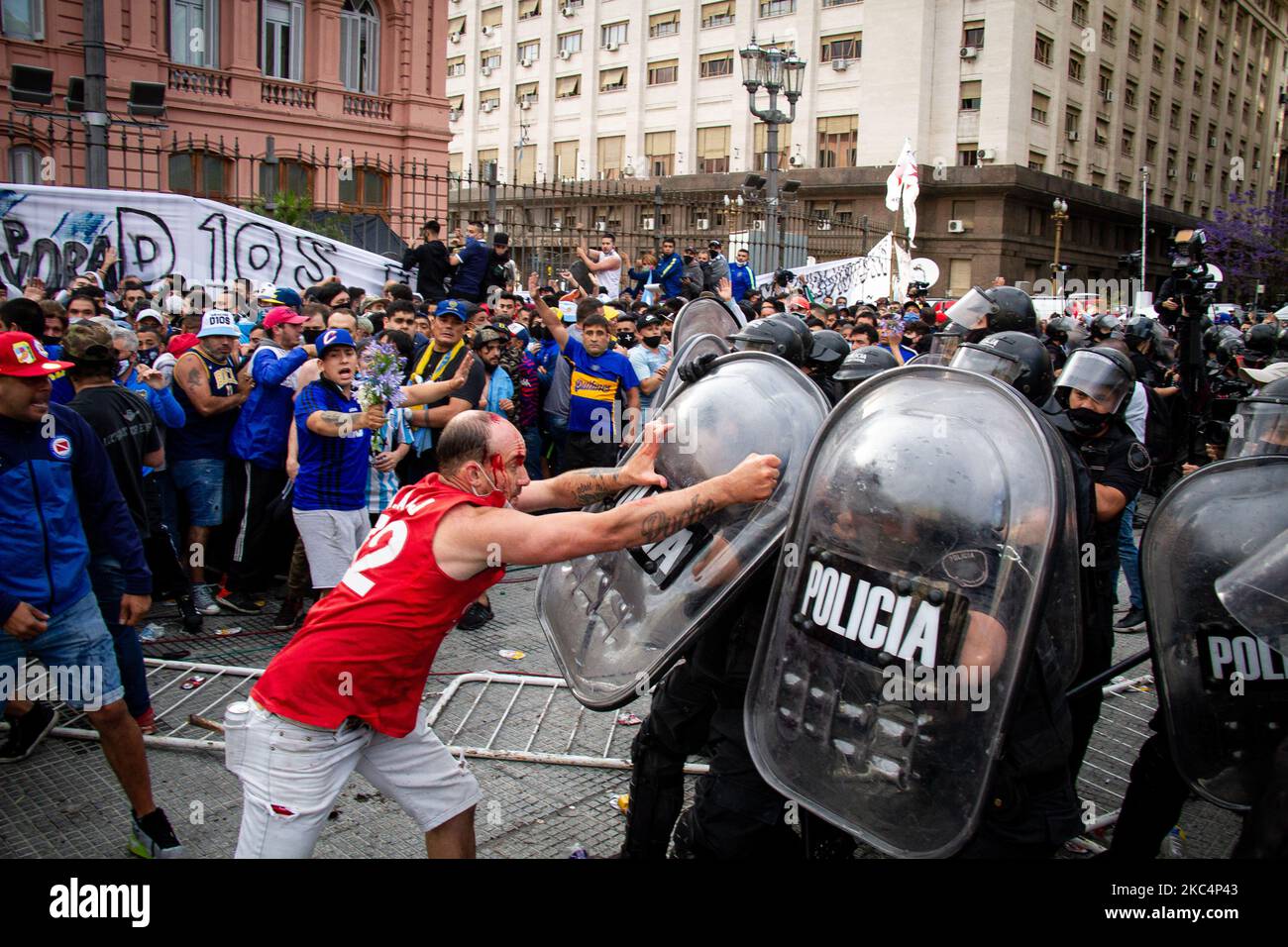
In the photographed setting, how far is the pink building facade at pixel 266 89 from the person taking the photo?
19.2 m

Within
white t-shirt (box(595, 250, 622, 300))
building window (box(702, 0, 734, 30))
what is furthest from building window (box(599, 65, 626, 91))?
white t-shirt (box(595, 250, 622, 300))

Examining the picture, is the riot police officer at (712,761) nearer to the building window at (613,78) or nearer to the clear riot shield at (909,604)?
the clear riot shield at (909,604)

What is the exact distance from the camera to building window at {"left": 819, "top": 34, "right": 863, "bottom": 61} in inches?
1576

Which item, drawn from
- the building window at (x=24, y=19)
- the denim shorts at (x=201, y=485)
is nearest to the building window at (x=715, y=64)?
the building window at (x=24, y=19)

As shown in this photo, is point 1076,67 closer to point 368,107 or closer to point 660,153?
point 660,153

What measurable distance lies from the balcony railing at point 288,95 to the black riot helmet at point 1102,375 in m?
21.9

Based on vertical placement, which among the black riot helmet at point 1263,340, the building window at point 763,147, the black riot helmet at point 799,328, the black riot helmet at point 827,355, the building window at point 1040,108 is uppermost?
the building window at point 1040,108

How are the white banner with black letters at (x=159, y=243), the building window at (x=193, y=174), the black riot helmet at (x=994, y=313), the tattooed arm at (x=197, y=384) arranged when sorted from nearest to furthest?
the black riot helmet at (x=994, y=313)
the tattooed arm at (x=197, y=384)
the white banner with black letters at (x=159, y=243)
the building window at (x=193, y=174)

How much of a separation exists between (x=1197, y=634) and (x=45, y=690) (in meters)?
3.96

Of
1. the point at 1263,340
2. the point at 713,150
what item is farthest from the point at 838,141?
the point at 1263,340

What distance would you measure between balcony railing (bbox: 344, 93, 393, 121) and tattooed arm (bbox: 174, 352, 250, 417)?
62.1 ft
